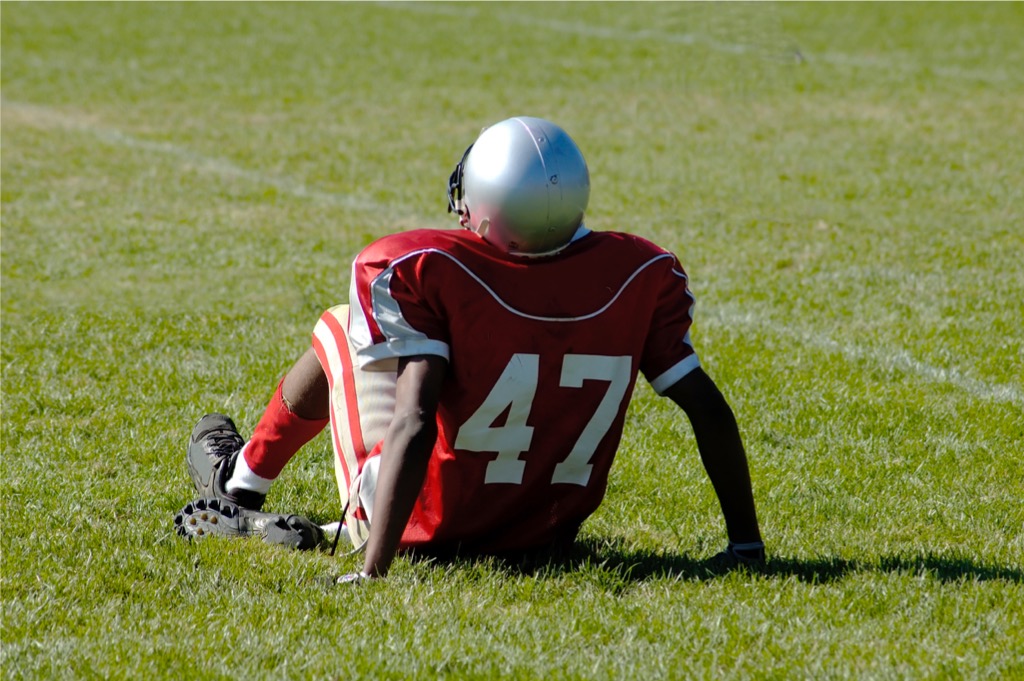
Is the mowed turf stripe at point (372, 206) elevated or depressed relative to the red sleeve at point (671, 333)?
depressed

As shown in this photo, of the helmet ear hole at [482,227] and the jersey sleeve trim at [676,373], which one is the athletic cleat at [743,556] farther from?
the helmet ear hole at [482,227]

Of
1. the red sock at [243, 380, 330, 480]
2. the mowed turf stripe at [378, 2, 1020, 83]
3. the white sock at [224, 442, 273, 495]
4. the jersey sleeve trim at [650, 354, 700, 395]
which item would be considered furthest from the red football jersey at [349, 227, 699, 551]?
the mowed turf stripe at [378, 2, 1020, 83]

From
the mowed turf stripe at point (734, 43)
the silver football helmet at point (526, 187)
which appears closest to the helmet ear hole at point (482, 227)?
the silver football helmet at point (526, 187)

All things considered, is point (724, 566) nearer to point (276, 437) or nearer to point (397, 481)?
point (397, 481)

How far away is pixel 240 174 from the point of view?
1023 cm

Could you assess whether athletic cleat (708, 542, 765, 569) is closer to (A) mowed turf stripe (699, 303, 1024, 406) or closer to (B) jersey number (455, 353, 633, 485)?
(B) jersey number (455, 353, 633, 485)

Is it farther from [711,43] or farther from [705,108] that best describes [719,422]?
[711,43]

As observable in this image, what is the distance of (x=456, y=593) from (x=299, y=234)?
5313mm

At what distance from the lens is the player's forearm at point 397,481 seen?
3254mm

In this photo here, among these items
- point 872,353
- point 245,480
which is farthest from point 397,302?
point 872,353

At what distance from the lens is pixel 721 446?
355 cm

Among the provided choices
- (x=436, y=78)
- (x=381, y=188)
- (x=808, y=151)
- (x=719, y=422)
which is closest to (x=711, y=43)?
(x=436, y=78)

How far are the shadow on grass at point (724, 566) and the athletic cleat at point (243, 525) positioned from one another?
0.41 m

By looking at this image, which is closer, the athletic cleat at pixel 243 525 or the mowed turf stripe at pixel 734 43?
the athletic cleat at pixel 243 525
